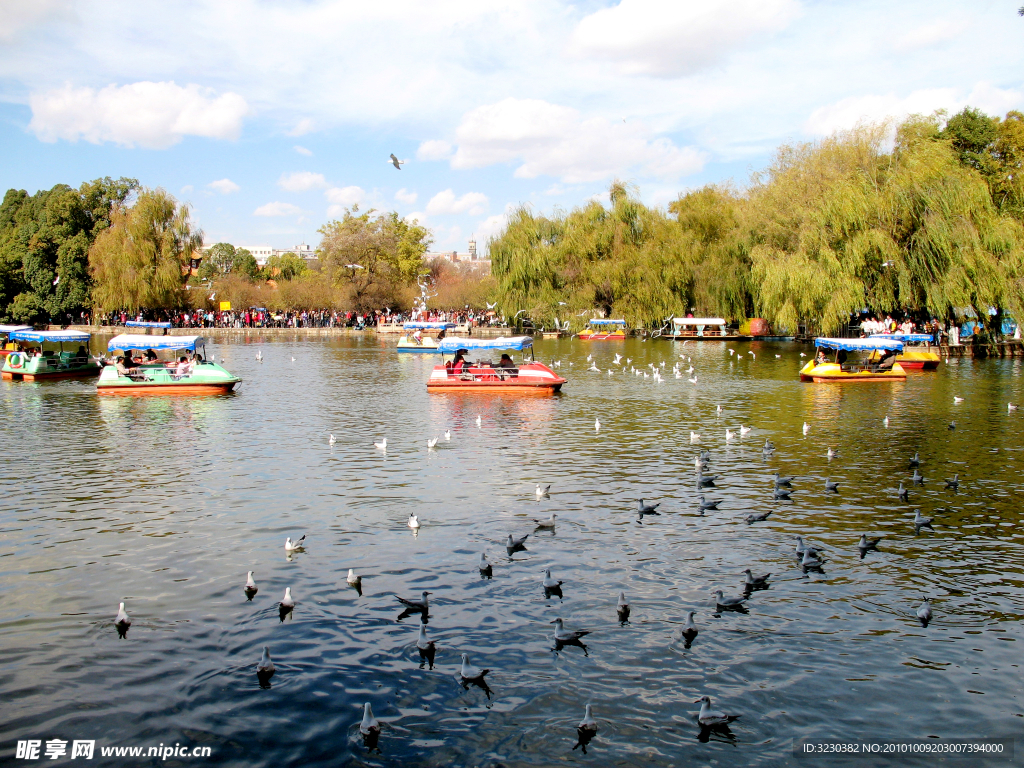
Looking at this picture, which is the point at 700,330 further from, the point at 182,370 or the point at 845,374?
the point at 182,370

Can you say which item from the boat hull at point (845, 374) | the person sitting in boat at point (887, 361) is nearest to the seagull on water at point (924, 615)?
the boat hull at point (845, 374)

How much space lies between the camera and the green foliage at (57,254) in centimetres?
7888

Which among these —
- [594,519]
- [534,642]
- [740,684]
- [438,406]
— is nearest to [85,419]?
[438,406]

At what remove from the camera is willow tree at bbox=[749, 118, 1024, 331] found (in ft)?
131

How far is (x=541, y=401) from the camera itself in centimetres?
2995

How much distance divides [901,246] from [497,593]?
39251 mm

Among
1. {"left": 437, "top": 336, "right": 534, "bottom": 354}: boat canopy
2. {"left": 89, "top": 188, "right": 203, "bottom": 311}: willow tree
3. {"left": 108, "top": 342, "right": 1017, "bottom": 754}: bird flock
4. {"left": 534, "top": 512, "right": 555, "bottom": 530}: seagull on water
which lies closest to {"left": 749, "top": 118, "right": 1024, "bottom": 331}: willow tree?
{"left": 437, "top": 336, "right": 534, "bottom": 354}: boat canopy

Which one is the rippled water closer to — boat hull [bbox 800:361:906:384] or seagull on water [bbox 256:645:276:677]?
seagull on water [bbox 256:645:276:677]

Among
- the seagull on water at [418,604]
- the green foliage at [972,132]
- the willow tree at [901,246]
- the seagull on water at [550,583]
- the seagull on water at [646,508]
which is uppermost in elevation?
the green foliage at [972,132]

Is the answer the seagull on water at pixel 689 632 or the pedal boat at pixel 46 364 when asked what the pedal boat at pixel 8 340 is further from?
the seagull on water at pixel 689 632

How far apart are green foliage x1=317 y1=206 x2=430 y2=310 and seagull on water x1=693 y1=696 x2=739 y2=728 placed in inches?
3583

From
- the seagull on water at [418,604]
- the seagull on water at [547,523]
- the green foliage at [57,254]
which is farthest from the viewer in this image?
the green foliage at [57,254]

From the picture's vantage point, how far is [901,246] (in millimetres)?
41906

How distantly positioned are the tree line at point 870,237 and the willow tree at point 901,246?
69 mm
